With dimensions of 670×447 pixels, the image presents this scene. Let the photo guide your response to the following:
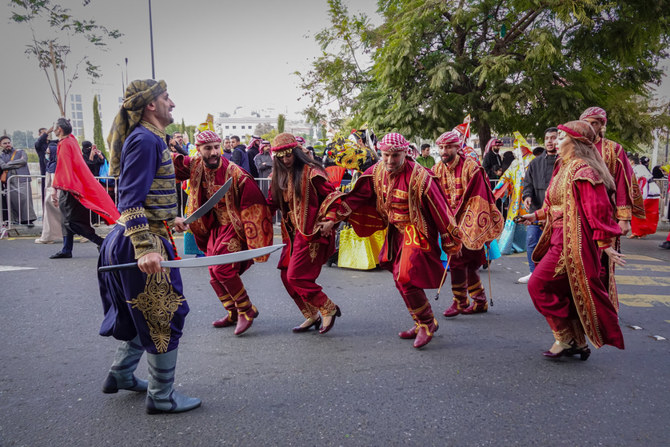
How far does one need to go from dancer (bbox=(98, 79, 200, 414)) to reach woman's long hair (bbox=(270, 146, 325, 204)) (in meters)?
1.59

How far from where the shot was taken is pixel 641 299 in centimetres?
596

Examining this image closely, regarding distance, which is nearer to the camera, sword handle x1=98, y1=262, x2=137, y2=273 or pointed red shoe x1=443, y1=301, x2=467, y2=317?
sword handle x1=98, y1=262, x2=137, y2=273

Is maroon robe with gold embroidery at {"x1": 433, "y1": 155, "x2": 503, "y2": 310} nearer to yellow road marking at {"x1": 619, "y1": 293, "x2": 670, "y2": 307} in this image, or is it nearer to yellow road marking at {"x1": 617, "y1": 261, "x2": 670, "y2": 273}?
yellow road marking at {"x1": 619, "y1": 293, "x2": 670, "y2": 307}

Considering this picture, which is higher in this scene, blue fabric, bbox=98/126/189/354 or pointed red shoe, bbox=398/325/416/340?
blue fabric, bbox=98/126/189/354

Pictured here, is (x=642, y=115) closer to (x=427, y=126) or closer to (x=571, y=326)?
(x=427, y=126)

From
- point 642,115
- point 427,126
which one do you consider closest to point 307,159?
point 427,126

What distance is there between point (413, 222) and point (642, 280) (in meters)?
4.61

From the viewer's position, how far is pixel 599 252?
12.3ft

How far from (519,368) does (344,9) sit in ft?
47.2

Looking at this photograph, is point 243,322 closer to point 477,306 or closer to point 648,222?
point 477,306

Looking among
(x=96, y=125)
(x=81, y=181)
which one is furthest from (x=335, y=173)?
(x=96, y=125)

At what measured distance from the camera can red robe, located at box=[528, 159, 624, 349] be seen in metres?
3.59

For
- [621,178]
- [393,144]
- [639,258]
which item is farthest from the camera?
[639,258]

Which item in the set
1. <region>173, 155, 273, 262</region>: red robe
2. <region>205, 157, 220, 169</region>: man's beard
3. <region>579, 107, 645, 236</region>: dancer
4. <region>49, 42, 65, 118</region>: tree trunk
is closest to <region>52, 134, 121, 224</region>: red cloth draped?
<region>173, 155, 273, 262</region>: red robe
